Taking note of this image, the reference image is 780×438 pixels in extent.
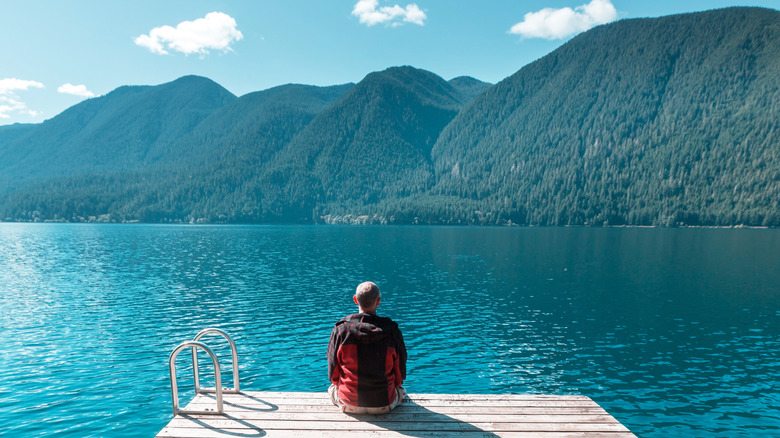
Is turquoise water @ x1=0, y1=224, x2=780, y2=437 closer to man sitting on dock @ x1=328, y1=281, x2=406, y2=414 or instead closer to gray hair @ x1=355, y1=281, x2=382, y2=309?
man sitting on dock @ x1=328, y1=281, x2=406, y2=414

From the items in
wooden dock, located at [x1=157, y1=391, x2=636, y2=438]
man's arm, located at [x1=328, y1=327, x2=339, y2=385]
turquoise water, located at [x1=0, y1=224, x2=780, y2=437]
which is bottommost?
turquoise water, located at [x1=0, y1=224, x2=780, y2=437]

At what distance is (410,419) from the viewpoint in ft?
29.6

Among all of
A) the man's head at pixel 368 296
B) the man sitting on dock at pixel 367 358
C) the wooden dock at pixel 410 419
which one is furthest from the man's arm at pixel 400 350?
the wooden dock at pixel 410 419

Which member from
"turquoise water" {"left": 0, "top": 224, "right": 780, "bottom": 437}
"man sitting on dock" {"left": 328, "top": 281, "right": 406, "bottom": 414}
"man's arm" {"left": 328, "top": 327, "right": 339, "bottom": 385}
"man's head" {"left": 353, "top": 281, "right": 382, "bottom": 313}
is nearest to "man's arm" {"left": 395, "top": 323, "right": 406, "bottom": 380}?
"man sitting on dock" {"left": 328, "top": 281, "right": 406, "bottom": 414}

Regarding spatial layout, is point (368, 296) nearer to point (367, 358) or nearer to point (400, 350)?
point (367, 358)

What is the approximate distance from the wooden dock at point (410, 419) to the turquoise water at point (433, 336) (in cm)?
882

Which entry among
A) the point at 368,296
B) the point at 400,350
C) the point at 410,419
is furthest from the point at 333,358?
the point at 410,419

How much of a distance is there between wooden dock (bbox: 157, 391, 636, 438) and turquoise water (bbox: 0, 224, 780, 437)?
882 cm

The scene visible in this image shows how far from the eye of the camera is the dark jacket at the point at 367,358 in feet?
28.5

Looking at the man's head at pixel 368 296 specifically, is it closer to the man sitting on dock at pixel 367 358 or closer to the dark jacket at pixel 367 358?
the man sitting on dock at pixel 367 358

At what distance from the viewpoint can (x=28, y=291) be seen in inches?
1800

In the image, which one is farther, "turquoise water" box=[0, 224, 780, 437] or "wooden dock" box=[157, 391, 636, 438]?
"turquoise water" box=[0, 224, 780, 437]

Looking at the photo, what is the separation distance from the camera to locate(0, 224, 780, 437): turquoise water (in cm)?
1864

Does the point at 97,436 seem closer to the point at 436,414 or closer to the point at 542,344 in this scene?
the point at 436,414
